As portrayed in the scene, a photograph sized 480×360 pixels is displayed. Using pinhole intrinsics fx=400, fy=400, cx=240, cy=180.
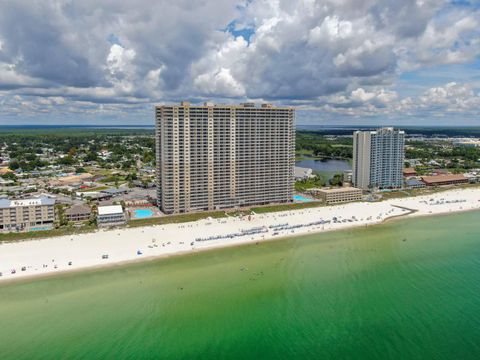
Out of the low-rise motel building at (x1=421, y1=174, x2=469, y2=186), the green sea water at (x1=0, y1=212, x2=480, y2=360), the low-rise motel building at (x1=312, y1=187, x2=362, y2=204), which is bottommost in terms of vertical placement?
the green sea water at (x1=0, y1=212, x2=480, y2=360)

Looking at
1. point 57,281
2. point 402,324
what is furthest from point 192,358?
point 57,281

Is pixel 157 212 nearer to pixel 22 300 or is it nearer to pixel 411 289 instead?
pixel 22 300

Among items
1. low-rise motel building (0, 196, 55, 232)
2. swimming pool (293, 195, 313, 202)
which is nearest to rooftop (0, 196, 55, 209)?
low-rise motel building (0, 196, 55, 232)

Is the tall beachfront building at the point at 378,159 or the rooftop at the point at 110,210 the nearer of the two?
the rooftop at the point at 110,210

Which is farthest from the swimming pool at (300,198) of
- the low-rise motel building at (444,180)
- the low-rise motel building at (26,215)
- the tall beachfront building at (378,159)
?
the low-rise motel building at (26,215)

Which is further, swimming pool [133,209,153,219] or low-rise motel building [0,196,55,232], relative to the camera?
swimming pool [133,209,153,219]

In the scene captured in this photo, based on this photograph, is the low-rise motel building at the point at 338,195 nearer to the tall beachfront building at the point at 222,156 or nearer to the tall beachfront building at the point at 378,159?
the tall beachfront building at the point at 222,156

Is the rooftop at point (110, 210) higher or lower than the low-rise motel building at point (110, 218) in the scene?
higher

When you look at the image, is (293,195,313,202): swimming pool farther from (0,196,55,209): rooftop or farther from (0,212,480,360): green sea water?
(0,196,55,209): rooftop
